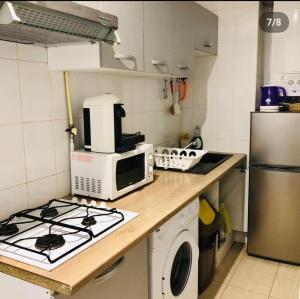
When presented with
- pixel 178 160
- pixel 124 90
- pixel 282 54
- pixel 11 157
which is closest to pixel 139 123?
pixel 124 90

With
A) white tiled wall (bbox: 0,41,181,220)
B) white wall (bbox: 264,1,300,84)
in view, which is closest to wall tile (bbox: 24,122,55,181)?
white tiled wall (bbox: 0,41,181,220)

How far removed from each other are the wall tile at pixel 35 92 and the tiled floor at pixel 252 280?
4.93 feet

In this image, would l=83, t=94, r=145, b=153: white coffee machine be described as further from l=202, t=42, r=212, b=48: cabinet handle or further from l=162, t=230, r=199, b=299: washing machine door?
l=202, t=42, r=212, b=48: cabinet handle

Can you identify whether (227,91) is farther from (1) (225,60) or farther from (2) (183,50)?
(2) (183,50)

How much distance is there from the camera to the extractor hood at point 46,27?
0.87m

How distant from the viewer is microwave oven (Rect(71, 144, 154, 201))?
153 centimetres


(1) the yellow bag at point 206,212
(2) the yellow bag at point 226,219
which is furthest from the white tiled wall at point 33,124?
(2) the yellow bag at point 226,219

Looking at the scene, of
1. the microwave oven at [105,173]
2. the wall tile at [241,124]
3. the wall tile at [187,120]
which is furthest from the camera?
the wall tile at [187,120]

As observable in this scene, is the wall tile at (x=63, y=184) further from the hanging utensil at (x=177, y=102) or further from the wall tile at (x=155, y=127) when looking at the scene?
the hanging utensil at (x=177, y=102)

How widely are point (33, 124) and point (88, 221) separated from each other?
0.52 metres

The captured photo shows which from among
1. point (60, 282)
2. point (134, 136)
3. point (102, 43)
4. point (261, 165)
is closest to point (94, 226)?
point (60, 282)

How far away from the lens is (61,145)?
1.62 metres

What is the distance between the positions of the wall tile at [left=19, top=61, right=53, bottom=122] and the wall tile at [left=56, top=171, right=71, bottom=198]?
30 centimetres

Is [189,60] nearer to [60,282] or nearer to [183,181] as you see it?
[183,181]
